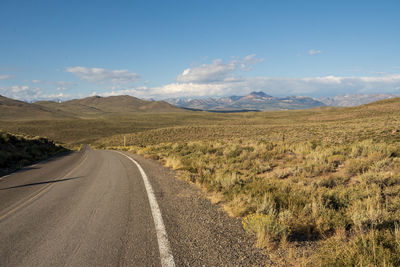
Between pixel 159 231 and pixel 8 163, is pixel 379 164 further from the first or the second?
pixel 8 163

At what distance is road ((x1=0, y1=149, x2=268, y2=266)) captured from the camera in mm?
3271

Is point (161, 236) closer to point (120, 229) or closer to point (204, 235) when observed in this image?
point (204, 235)

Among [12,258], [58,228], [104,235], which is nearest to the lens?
[12,258]

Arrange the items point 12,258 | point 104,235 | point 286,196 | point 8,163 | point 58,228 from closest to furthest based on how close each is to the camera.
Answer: point 12,258, point 104,235, point 58,228, point 286,196, point 8,163

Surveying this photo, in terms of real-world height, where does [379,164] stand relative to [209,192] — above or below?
above

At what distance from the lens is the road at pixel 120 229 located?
327 centimetres

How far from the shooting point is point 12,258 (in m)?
3.36

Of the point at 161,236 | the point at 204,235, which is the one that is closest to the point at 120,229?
the point at 161,236

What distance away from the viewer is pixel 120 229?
4211 mm

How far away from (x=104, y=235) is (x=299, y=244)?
358 centimetres

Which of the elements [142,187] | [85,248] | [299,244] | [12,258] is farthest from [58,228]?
[299,244]

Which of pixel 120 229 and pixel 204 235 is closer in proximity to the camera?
pixel 204 235

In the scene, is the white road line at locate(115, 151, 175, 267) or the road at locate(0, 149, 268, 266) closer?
the white road line at locate(115, 151, 175, 267)

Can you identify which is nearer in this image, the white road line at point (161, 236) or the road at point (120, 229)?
the white road line at point (161, 236)
